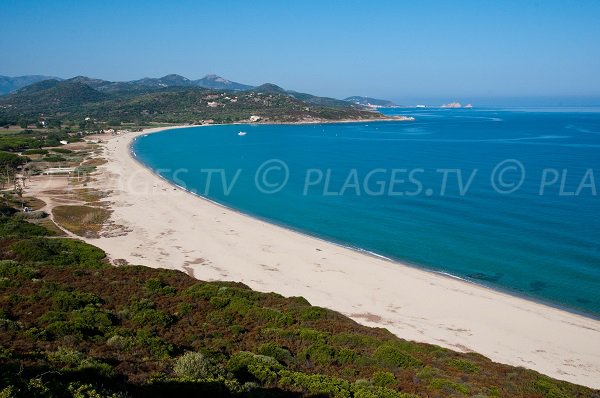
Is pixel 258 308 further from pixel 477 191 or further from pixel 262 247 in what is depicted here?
pixel 477 191

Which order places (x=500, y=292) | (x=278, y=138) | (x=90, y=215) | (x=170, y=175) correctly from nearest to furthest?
(x=500, y=292) → (x=90, y=215) → (x=170, y=175) → (x=278, y=138)

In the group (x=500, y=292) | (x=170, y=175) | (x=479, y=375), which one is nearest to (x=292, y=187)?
(x=170, y=175)

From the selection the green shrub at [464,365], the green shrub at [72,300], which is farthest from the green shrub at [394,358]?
the green shrub at [72,300]

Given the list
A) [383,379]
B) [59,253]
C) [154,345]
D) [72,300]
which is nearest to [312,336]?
[383,379]

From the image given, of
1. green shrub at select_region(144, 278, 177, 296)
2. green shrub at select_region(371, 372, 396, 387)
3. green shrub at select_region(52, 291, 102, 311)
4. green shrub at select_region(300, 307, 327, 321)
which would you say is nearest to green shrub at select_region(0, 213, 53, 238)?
green shrub at select_region(144, 278, 177, 296)

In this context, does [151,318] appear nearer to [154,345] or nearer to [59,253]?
[154,345]

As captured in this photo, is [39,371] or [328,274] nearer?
[39,371]

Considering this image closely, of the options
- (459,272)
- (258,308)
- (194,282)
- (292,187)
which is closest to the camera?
(258,308)

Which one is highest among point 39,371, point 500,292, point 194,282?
point 39,371
